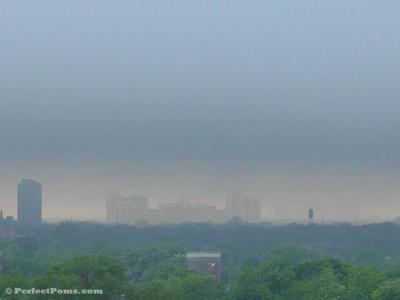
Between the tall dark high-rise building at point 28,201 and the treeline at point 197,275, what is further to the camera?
the tall dark high-rise building at point 28,201

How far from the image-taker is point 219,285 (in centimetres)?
4584

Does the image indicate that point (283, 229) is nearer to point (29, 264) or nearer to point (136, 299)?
point (29, 264)

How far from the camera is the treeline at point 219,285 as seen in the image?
34.4 m

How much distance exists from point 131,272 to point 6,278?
3321 cm

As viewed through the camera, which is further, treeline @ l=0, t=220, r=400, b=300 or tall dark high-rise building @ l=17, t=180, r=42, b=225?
tall dark high-rise building @ l=17, t=180, r=42, b=225

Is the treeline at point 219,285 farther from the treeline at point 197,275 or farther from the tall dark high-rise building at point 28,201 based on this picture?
the tall dark high-rise building at point 28,201

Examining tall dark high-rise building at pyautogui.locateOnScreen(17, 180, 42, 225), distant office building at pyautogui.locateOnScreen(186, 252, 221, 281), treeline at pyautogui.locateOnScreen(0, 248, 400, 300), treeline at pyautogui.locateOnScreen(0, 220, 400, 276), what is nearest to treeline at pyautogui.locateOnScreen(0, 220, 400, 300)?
treeline at pyautogui.locateOnScreen(0, 248, 400, 300)

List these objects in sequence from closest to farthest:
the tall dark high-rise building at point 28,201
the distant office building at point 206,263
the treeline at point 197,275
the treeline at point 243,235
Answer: the treeline at point 197,275
the distant office building at point 206,263
the treeline at point 243,235
the tall dark high-rise building at point 28,201

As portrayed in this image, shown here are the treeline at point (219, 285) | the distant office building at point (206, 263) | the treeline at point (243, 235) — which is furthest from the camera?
the treeline at point (243, 235)

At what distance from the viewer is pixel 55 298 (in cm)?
3238

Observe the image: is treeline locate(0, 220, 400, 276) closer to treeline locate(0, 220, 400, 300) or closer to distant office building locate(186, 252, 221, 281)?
treeline locate(0, 220, 400, 300)

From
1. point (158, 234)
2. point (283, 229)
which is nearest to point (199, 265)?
point (158, 234)

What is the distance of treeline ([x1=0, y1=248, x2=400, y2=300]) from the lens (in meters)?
34.4

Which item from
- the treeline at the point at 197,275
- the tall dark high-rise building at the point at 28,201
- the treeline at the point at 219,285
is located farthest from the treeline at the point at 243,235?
the treeline at the point at 219,285
